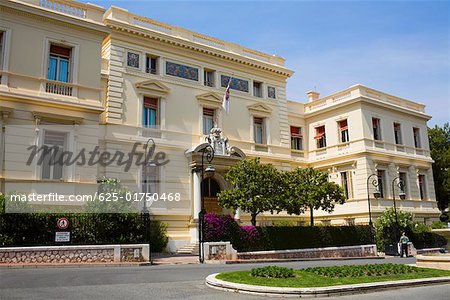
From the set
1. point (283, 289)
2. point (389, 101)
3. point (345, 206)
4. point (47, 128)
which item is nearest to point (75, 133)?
point (47, 128)

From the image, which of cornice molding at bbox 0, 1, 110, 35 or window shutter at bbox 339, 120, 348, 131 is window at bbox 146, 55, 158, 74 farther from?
window shutter at bbox 339, 120, 348, 131

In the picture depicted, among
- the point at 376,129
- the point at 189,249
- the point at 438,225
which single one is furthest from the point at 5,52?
the point at 438,225

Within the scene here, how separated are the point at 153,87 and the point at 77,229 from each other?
1133 centimetres

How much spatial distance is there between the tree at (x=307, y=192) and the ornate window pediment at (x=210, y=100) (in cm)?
785

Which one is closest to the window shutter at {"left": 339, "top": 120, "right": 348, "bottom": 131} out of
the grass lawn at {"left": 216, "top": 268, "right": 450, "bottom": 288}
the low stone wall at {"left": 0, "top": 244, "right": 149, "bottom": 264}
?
the low stone wall at {"left": 0, "top": 244, "right": 149, "bottom": 264}

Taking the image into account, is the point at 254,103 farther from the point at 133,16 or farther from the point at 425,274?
the point at 425,274

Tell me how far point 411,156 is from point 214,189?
1841 cm

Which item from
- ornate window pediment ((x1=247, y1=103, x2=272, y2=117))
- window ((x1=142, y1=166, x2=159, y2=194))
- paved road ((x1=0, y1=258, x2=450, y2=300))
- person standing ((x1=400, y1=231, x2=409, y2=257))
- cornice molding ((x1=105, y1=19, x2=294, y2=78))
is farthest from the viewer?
ornate window pediment ((x1=247, y1=103, x2=272, y2=117))

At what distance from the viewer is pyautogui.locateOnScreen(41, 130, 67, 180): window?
2073 cm

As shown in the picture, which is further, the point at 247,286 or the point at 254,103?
the point at 254,103

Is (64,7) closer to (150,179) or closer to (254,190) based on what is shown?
(150,179)

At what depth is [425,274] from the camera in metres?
12.4

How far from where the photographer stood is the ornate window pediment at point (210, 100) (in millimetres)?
28344

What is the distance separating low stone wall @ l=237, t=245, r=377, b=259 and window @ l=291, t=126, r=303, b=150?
11.6 m
